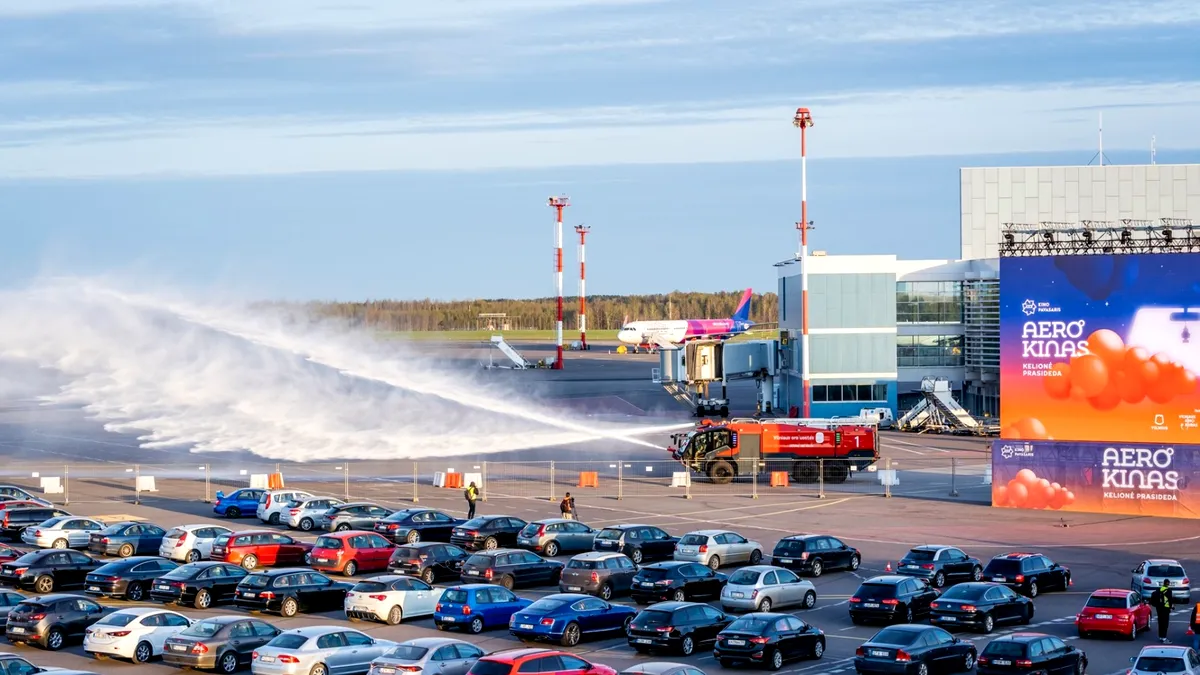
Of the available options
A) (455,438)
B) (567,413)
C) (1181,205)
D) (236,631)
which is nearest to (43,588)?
(236,631)

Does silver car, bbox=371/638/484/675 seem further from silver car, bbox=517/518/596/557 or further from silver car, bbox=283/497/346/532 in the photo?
silver car, bbox=283/497/346/532

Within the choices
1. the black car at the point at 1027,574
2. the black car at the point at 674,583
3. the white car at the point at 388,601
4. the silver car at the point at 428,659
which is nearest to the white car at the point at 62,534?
the white car at the point at 388,601

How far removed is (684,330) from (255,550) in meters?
126

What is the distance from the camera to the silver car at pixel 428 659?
80.9ft

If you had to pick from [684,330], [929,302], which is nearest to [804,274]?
[929,302]

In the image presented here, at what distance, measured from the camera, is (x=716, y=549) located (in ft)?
129

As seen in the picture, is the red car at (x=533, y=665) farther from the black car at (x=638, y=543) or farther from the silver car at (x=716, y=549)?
the black car at (x=638, y=543)

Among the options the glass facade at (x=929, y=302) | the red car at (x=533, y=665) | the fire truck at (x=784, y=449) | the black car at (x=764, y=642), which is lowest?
the black car at (x=764, y=642)

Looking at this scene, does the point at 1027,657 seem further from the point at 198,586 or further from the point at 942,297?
the point at 942,297

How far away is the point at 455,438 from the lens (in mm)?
76625

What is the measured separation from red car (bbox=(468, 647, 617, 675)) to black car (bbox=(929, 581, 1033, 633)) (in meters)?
10.6

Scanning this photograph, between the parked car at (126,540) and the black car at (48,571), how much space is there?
414cm

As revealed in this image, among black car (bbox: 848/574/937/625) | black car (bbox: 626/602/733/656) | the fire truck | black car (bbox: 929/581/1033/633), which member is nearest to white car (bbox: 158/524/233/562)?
black car (bbox: 626/602/733/656)

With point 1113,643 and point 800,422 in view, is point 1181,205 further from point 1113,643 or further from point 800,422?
point 1113,643
